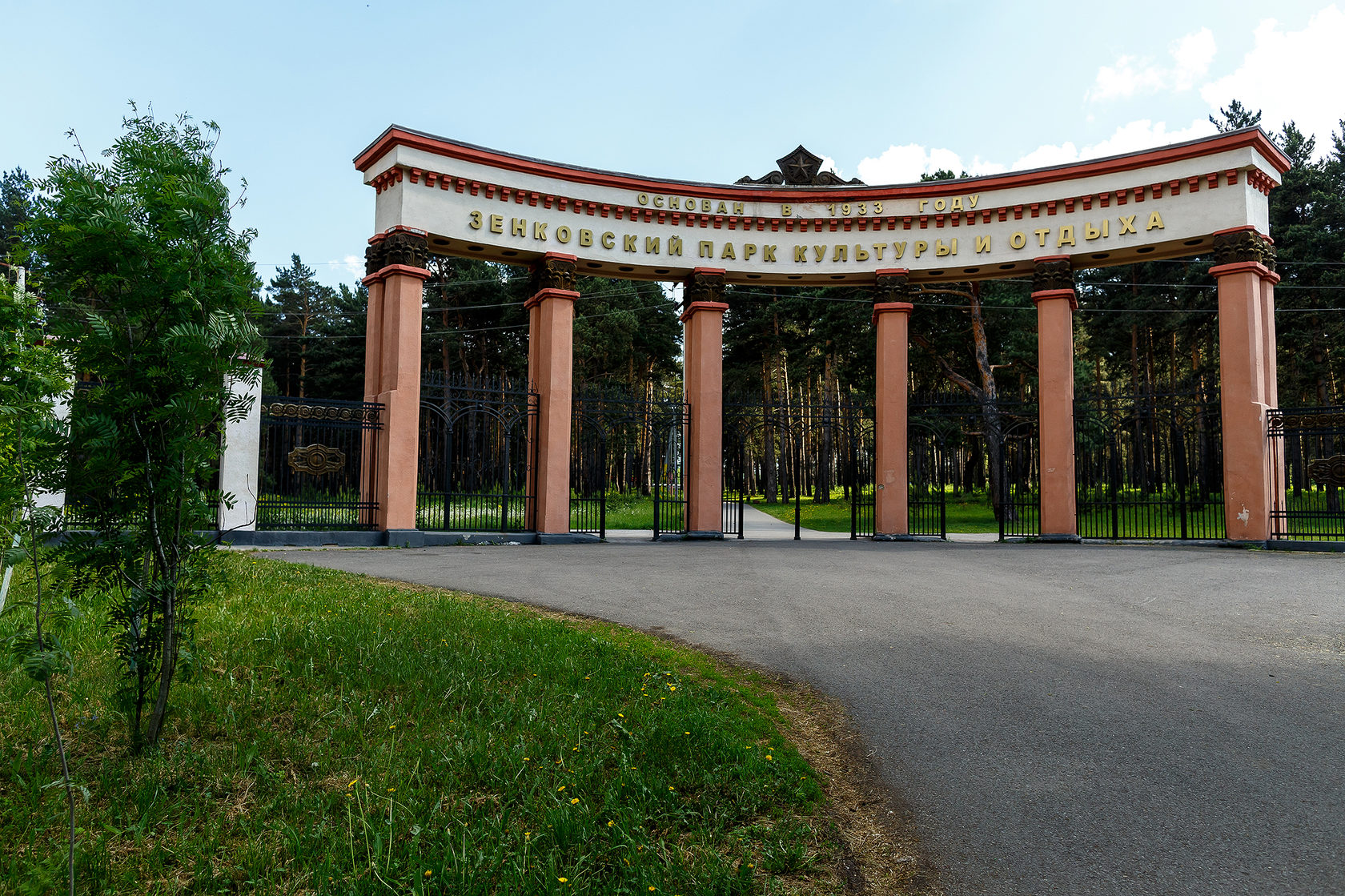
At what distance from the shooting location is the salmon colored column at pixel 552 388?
55.7ft

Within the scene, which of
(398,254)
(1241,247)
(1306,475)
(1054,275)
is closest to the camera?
(1306,475)

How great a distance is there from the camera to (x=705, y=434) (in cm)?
1795

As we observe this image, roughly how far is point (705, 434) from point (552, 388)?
348 centimetres

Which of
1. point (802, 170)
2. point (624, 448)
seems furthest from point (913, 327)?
point (624, 448)

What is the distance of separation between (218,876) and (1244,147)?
20.5 meters

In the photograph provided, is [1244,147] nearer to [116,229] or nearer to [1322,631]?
[1322,631]

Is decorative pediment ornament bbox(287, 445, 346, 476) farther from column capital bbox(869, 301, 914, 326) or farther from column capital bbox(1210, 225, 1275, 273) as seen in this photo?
column capital bbox(1210, 225, 1275, 273)

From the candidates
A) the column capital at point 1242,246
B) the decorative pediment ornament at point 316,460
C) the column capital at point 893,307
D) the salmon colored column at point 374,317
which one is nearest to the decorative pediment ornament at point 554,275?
the salmon colored column at point 374,317

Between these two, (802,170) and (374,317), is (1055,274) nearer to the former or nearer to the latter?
(802,170)

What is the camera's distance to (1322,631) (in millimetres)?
7402

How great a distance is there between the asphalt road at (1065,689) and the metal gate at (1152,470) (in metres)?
4.89

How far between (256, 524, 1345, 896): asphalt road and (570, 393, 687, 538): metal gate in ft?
16.6

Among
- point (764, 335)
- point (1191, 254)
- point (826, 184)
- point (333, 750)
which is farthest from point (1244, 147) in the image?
point (764, 335)

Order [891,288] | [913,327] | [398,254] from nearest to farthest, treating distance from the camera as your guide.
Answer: [398,254] → [891,288] → [913,327]
